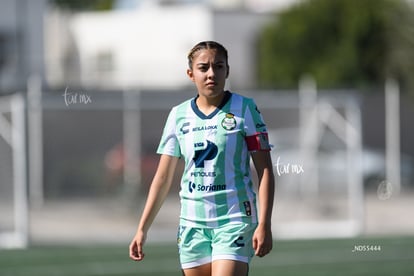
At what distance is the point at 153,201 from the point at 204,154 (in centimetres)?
40

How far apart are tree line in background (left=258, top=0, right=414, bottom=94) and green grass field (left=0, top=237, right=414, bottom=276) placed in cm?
1769

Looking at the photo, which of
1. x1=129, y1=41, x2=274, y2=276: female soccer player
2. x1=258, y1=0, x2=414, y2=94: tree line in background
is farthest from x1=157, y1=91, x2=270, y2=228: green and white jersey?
x1=258, y1=0, x2=414, y2=94: tree line in background

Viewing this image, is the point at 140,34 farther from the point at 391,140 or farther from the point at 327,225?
the point at 327,225

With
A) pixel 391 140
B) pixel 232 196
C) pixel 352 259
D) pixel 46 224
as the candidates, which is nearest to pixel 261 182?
pixel 232 196

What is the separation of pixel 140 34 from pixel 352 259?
75.7 feet

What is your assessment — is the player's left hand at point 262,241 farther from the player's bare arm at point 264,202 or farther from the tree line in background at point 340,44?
the tree line in background at point 340,44

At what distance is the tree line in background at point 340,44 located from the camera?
34.4 meters

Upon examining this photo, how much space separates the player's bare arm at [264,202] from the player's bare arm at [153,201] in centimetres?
49

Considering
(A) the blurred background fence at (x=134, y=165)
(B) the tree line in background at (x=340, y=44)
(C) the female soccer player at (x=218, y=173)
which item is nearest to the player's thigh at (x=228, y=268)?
(C) the female soccer player at (x=218, y=173)

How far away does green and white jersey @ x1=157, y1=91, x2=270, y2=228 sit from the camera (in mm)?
6137

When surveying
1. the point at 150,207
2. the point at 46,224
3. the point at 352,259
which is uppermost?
the point at 46,224

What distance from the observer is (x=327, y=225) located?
1933 centimetres

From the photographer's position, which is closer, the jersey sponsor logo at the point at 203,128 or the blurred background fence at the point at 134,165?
the jersey sponsor logo at the point at 203,128

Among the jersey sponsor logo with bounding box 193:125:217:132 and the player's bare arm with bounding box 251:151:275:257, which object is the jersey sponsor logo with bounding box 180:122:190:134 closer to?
the jersey sponsor logo with bounding box 193:125:217:132
